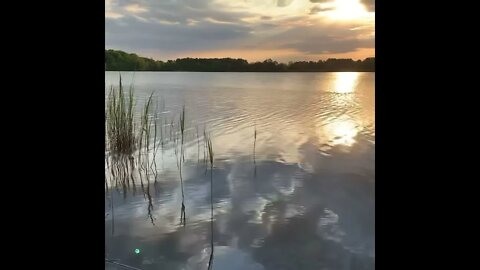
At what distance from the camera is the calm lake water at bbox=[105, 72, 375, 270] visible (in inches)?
69.4

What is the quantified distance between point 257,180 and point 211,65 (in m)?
0.67

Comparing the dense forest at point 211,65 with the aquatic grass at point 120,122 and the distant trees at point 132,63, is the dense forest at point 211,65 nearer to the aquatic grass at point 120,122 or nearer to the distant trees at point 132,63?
the distant trees at point 132,63

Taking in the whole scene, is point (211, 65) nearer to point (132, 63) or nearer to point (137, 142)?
point (132, 63)

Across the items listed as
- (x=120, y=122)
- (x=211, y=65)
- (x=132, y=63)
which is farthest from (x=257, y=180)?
(x=132, y=63)

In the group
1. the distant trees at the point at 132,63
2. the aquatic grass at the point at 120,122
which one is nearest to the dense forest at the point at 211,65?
the distant trees at the point at 132,63

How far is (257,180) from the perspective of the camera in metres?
2.22

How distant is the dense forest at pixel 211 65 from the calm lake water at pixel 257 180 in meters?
0.04

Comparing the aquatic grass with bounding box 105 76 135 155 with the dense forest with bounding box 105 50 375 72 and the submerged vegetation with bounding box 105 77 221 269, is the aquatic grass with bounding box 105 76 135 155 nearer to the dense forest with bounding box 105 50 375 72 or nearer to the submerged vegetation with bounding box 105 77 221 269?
the submerged vegetation with bounding box 105 77 221 269

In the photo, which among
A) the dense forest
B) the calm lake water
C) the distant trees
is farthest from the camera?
the distant trees

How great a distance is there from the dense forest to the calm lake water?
4 cm

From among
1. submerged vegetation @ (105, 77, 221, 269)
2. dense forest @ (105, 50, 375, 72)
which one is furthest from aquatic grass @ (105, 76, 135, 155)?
dense forest @ (105, 50, 375, 72)

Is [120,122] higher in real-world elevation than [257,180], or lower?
higher
